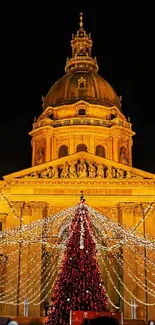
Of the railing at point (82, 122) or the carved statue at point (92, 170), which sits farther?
the railing at point (82, 122)

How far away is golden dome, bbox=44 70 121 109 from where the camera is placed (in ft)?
178

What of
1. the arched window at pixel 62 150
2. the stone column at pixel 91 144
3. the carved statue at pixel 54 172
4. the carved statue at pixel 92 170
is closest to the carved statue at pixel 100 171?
the carved statue at pixel 92 170

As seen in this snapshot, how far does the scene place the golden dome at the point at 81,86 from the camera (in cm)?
5428

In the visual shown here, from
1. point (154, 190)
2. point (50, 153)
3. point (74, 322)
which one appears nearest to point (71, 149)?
point (50, 153)

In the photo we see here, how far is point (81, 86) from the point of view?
54656 millimetres

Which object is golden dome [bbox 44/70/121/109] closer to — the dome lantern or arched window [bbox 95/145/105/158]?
the dome lantern

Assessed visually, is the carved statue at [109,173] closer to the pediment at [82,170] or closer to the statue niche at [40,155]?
the pediment at [82,170]

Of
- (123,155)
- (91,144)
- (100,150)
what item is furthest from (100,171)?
(123,155)

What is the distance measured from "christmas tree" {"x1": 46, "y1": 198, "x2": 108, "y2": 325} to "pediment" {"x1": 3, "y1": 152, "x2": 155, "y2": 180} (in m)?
20.3

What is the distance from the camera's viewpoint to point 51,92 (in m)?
56.7

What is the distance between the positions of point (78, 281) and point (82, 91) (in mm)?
38257

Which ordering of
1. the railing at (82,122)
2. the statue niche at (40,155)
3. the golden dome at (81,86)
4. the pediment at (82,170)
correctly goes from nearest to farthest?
the pediment at (82,170)
the railing at (82,122)
the statue niche at (40,155)
the golden dome at (81,86)

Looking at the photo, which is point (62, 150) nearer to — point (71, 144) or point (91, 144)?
point (71, 144)

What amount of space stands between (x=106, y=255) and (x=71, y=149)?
13827 millimetres
